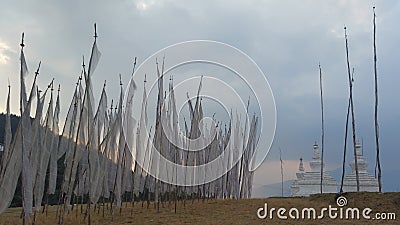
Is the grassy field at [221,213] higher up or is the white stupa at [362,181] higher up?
the white stupa at [362,181]

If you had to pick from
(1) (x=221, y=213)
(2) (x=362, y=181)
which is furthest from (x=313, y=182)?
(1) (x=221, y=213)

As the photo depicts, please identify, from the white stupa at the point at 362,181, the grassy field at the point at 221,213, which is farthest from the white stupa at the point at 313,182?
the grassy field at the point at 221,213

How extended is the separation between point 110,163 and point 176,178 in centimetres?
222

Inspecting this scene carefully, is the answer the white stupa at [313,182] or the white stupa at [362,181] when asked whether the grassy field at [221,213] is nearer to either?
the white stupa at [362,181]

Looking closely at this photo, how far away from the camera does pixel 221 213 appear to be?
12.0 metres

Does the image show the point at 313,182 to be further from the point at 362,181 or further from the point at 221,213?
the point at 221,213

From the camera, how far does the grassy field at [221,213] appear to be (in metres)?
10.7

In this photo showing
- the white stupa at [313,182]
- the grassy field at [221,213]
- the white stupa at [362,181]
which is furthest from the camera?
the white stupa at [313,182]

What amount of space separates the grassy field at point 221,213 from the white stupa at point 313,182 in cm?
832

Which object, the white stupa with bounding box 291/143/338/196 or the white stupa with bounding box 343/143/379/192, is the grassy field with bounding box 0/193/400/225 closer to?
the white stupa with bounding box 343/143/379/192

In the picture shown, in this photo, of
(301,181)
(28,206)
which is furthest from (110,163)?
(301,181)

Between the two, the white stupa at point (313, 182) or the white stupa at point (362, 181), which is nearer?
the white stupa at point (362, 181)

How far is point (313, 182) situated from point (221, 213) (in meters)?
12.6

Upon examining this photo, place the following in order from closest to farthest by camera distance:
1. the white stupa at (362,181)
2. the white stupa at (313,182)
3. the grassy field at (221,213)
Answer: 1. the grassy field at (221,213)
2. the white stupa at (362,181)
3. the white stupa at (313,182)
